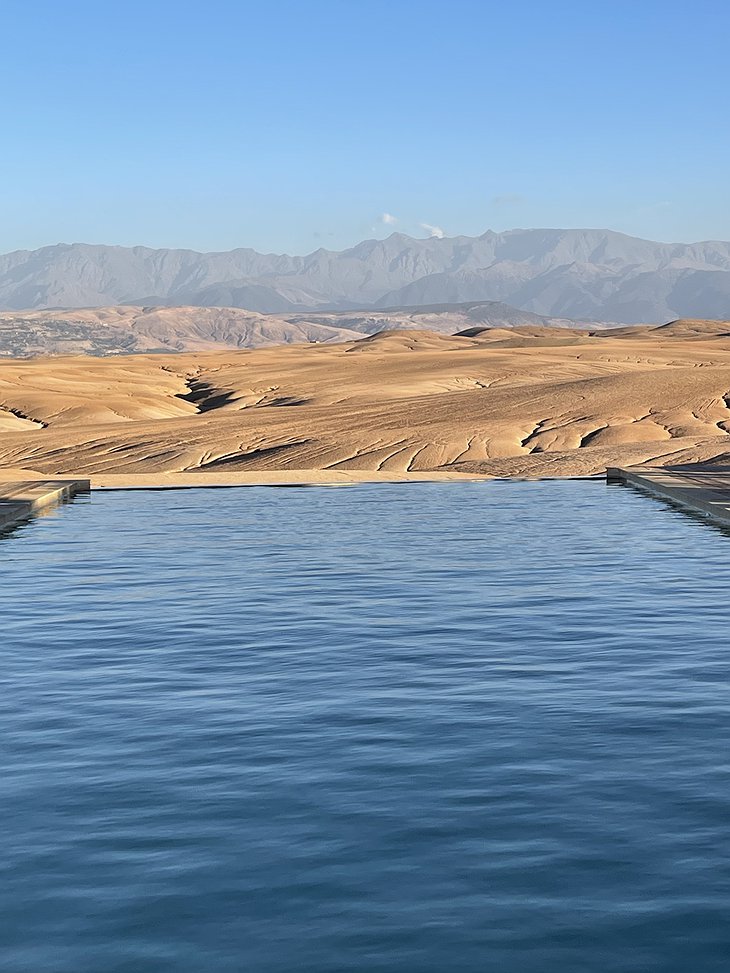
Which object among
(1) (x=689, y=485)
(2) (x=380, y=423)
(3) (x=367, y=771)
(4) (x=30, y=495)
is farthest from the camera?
(2) (x=380, y=423)

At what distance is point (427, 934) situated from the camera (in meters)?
6.50

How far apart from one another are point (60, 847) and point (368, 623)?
7404 mm

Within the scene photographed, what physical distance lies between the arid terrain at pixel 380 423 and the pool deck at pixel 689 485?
3.15 metres

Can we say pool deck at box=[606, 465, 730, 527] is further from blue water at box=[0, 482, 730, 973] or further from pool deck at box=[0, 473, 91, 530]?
pool deck at box=[0, 473, 91, 530]

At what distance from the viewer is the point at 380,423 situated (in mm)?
52625

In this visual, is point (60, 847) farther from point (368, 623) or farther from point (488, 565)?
point (488, 565)

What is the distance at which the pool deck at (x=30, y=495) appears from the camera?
1037 inches

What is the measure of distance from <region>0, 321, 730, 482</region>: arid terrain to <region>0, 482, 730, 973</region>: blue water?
22.1 metres

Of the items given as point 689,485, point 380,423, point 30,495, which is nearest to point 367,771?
point 30,495

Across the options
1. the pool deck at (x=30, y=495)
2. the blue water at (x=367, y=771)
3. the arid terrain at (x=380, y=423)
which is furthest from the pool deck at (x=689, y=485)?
the pool deck at (x=30, y=495)

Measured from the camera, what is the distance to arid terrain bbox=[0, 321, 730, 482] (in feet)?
147

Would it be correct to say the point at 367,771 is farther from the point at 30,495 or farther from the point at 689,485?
the point at 689,485

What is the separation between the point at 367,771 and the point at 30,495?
2220 cm

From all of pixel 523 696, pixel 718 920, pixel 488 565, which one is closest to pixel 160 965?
pixel 718 920
